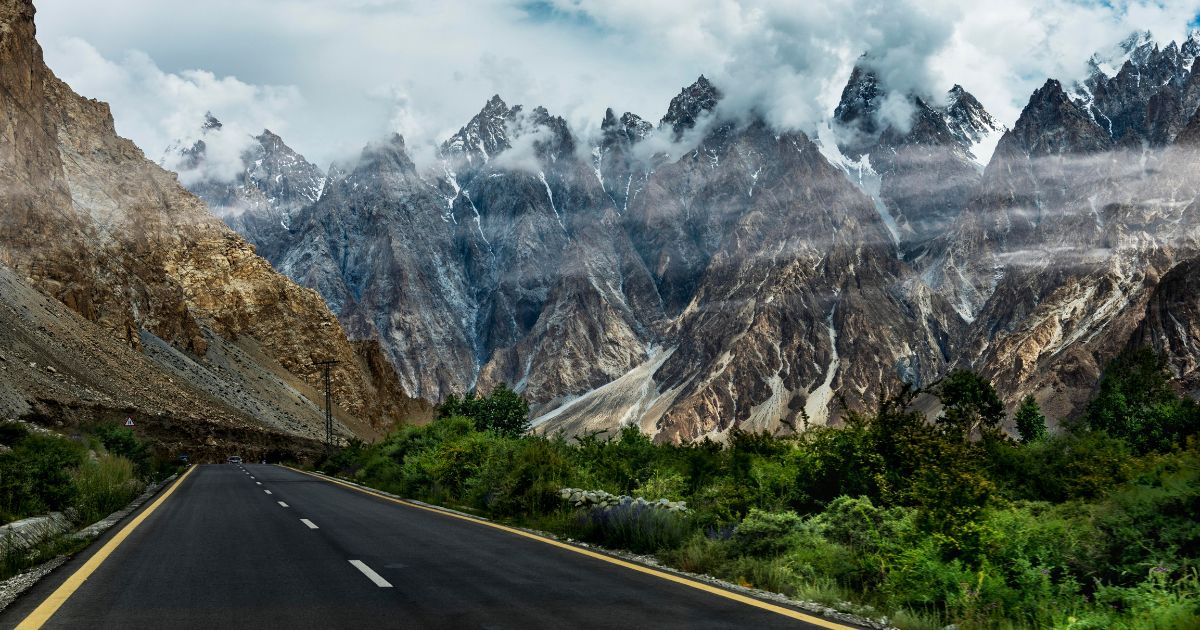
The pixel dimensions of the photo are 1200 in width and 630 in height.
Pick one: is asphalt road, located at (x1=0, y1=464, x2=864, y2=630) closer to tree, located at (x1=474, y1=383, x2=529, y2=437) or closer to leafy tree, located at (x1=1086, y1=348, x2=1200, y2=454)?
tree, located at (x1=474, y1=383, x2=529, y2=437)

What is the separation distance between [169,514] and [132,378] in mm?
65620

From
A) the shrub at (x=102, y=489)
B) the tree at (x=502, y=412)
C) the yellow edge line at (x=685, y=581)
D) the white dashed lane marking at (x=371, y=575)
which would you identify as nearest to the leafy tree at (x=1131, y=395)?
the tree at (x=502, y=412)

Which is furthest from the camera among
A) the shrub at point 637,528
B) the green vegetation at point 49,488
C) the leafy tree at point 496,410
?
the leafy tree at point 496,410

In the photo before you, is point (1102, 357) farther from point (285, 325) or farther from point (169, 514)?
point (169, 514)

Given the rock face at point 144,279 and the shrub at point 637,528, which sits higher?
the rock face at point 144,279

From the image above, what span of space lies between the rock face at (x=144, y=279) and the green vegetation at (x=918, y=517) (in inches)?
1833

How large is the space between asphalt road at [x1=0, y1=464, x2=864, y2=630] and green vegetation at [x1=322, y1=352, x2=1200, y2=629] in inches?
57.9

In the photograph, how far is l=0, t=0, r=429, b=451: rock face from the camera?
3273 inches

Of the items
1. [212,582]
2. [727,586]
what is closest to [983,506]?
[727,586]

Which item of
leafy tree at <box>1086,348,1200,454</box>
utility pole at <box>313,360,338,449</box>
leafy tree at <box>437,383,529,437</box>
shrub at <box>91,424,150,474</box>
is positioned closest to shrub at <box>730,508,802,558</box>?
shrub at <box>91,424,150,474</box>

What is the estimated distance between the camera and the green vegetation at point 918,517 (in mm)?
8539

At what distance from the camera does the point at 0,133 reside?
82.9m

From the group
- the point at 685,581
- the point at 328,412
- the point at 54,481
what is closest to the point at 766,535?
the point at 685,581

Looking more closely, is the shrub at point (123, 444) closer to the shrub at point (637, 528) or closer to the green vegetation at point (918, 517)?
the green vegetation at point (918, 517)
